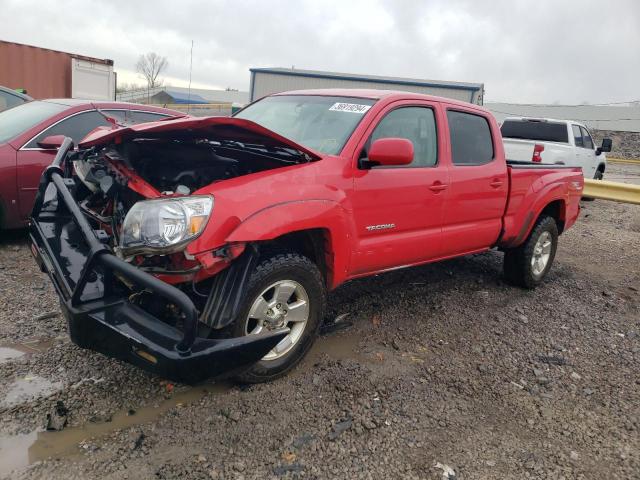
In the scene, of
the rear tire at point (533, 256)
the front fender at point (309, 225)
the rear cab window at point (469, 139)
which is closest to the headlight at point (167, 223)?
the front fender at point (309, 225)

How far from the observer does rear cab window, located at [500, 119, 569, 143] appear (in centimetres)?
1135

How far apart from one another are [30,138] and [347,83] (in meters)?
23.2

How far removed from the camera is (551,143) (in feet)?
36.0

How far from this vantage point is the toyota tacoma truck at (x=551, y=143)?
35.1ft

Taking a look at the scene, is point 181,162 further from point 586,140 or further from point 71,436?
point 586,140

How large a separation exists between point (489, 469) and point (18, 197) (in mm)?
4829

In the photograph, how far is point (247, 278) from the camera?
2811 mm

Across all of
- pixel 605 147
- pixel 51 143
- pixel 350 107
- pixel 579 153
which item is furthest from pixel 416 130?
pixel 605 147

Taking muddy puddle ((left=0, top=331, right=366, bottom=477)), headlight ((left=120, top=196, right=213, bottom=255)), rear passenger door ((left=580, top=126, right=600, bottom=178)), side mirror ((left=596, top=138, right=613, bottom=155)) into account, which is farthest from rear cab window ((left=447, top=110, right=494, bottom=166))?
side mirror ((left=596, top=138, right=613, bottom=155))

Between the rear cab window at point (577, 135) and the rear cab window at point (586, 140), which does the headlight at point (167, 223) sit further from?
the rear cab window at point (586, 140)

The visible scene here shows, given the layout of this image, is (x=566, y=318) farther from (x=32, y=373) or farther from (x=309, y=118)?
(x=32, y=373)

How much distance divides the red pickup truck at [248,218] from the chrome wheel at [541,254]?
112 cm

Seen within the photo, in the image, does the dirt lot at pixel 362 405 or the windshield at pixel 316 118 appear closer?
the dirt lot at pixel 362 405

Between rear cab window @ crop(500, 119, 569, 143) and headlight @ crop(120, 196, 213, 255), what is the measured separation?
10.2 meters
